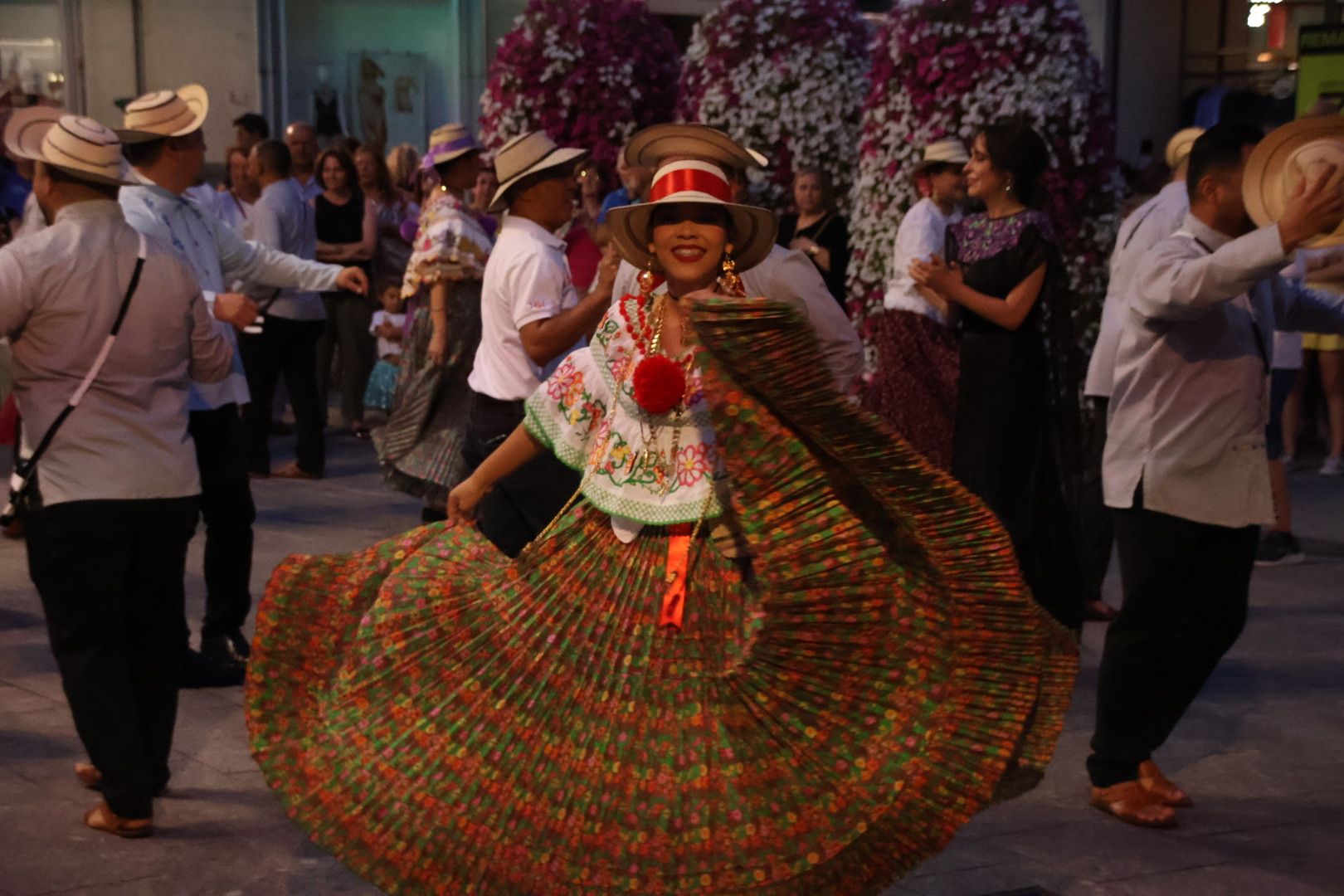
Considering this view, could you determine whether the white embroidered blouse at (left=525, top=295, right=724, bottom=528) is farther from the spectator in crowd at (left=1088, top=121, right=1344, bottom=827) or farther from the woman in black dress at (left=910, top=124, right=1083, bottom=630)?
the woman in black dress at (left=910, top=124, right=1083, bottom=630)

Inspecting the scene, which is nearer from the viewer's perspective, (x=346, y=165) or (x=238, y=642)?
(x=238, y=642)

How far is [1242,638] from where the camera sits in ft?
26.1

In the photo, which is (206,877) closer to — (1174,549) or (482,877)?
(482,877)

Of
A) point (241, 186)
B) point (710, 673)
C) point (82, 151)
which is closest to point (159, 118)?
point (82, 151)

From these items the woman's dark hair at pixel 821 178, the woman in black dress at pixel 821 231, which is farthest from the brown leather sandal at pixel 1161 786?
the woman's dark hair at pixel 821 178

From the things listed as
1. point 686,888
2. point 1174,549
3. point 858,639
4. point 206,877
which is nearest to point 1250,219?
point 1174,549

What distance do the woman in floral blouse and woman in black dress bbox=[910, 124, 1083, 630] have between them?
2736 mm

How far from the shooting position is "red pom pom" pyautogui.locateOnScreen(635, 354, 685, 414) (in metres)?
4.18

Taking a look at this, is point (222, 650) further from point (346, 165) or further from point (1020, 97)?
point (346, 165)

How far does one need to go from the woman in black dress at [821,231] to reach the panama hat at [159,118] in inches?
215

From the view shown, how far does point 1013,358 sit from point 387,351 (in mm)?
6841

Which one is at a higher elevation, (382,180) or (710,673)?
(382,180)

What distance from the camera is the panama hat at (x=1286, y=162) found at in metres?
4.99

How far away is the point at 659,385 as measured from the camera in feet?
13.7
